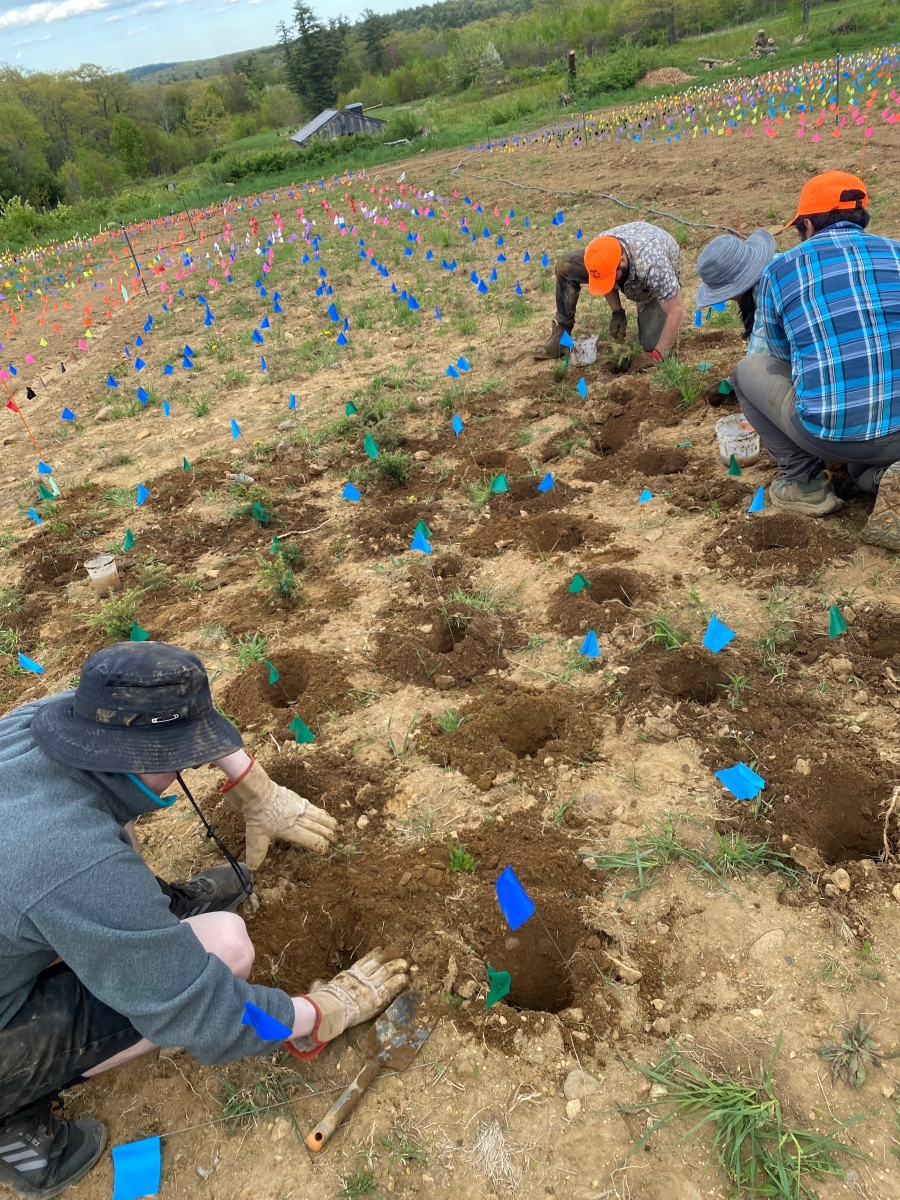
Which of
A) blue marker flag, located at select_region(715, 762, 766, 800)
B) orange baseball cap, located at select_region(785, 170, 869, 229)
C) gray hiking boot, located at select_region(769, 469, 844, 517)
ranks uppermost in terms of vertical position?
orange baseball cap, located at select_region(785, 170, 869, 229)

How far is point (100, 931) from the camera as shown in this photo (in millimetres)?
1288

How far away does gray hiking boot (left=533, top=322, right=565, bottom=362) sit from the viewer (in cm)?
539

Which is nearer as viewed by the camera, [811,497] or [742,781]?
[742,781]

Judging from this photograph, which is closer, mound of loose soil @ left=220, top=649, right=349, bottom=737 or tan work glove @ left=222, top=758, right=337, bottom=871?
tan work glove @ left=222, top=758, right=337, bottom=871

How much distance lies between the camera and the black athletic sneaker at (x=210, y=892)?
203 centimetres

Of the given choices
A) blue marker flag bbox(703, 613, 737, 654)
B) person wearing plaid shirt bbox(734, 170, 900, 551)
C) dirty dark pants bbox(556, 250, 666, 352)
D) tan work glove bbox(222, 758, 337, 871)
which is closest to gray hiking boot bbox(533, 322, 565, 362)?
dirty dark pants bbox(556, 250, 666, 352)

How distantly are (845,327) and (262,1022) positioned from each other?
2950 millimetres

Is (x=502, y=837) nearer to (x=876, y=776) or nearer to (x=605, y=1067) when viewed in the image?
(x=605, y=1067)

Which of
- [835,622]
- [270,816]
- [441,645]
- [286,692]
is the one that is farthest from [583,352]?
[270,816]

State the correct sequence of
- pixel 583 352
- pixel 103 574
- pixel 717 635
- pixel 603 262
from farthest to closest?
1. pixel 583 352
2. pixel 603 262
3. pixel 103 574
4. pixel 717 635

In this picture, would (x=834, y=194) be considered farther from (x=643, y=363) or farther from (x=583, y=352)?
(x=583, y=352)

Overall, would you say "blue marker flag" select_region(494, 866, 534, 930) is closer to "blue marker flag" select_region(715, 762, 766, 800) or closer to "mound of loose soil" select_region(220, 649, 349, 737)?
"blue marker flag" select_region(715, 762, 766, 800)

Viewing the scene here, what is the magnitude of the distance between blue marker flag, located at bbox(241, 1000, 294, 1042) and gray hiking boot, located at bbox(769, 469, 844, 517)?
2.92 m

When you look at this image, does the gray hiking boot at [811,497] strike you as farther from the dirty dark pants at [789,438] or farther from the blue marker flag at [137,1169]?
the blue marker flag at [137,1169]
